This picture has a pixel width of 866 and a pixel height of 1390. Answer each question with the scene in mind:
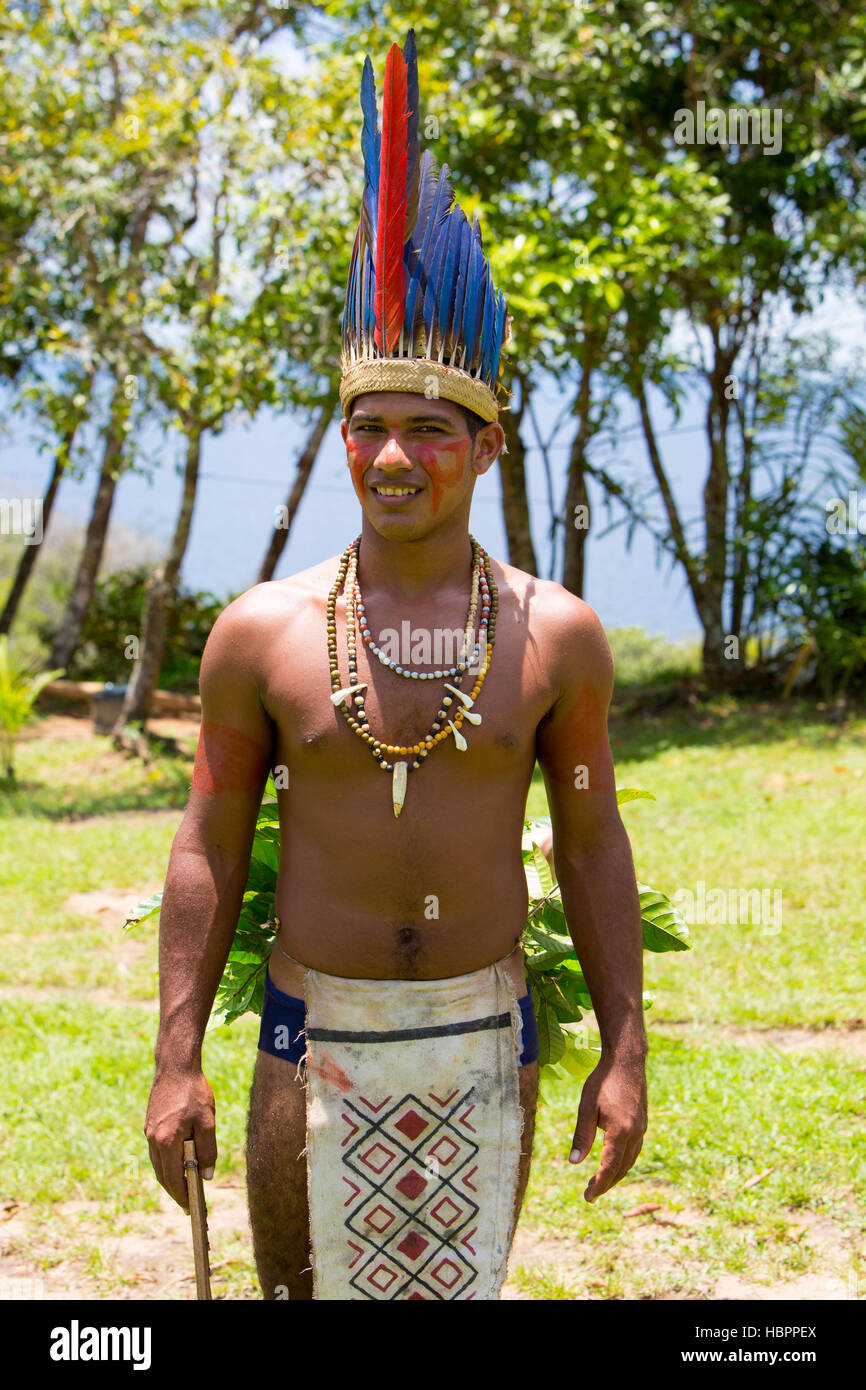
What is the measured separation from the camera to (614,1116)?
7.36ft

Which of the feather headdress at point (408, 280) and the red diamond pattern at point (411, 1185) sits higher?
the feather headdress at point (408, 280)

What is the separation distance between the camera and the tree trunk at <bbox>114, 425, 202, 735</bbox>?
9906mm

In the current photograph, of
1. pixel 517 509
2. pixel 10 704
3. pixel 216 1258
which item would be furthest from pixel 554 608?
pixel 517 509

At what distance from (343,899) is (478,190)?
8803mm

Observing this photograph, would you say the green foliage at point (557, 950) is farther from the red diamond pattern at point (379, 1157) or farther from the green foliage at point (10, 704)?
the green foliage at point (10, 704)

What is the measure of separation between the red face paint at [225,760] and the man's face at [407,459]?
1.46ft

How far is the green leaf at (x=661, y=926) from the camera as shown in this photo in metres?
2.63

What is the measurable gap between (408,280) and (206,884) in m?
1.13

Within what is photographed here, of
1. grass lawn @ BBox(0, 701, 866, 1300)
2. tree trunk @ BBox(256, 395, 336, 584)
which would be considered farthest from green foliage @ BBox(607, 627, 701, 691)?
grass lawn @ BBox(0, 701, 866, 1300)

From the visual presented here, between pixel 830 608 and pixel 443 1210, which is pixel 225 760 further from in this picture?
pixel 830 608

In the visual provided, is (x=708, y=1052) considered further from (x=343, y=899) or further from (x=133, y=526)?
(x=133, y=526)

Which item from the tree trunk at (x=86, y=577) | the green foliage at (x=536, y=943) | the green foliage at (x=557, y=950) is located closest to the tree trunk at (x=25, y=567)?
the tree trunk at (x=86, y=577)

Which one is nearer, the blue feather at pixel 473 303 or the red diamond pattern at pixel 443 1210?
the red diamond pattern at pixel 443 1210

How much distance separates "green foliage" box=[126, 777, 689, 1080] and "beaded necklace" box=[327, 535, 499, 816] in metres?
0.50
